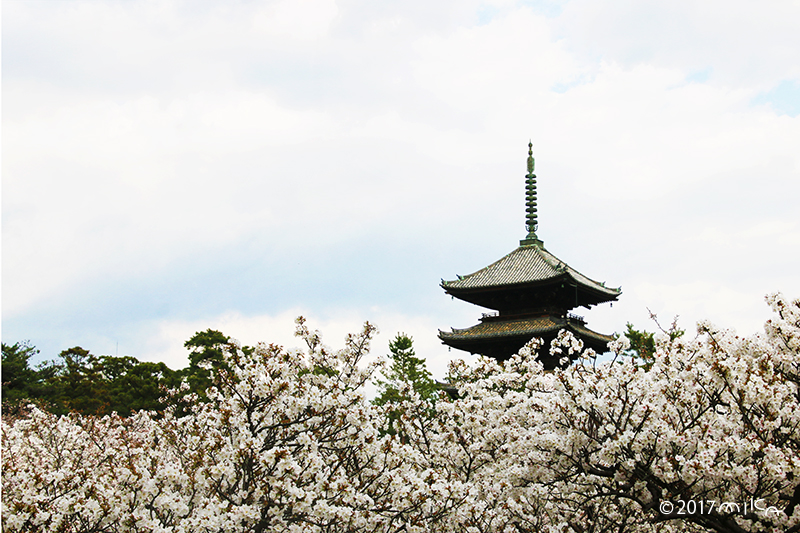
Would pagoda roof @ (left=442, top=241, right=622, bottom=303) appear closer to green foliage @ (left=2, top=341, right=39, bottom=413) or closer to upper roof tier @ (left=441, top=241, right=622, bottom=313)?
upper roof tier @ (left=441, top=241, right=622, bottom=313)

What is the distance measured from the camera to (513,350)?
25.3 metres

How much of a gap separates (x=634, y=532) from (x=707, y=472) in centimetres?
225

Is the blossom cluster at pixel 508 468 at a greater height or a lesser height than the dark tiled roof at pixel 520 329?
lesser

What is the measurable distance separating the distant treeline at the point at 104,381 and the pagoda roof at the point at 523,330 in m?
12.4

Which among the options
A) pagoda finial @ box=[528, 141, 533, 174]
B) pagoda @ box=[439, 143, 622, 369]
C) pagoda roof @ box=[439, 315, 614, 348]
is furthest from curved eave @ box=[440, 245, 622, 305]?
pagoda finial @ box=[528, 141, 533, 174]

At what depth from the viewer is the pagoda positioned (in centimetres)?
2470

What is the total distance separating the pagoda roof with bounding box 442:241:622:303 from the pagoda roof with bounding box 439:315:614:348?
1.30 m

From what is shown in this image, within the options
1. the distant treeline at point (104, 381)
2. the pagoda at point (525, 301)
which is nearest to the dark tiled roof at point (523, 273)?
the pagoda at point (525, 301)

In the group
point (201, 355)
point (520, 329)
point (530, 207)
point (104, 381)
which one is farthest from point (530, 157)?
point (104, 381)

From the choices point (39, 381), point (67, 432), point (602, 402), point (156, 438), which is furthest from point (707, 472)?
point (39, 381)

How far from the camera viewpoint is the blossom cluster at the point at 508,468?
742cm

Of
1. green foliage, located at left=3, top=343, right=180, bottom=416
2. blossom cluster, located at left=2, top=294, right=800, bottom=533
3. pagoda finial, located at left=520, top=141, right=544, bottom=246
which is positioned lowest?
blossom cluster, located at left=2, top=294, right=800, bottom=533

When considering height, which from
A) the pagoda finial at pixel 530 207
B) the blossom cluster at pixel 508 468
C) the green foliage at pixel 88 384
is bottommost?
the blossom cluster at pixel 508 468

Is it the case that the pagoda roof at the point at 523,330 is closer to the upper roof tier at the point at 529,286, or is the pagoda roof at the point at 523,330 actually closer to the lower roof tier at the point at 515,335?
the lower roof tier at the point at 515,335
